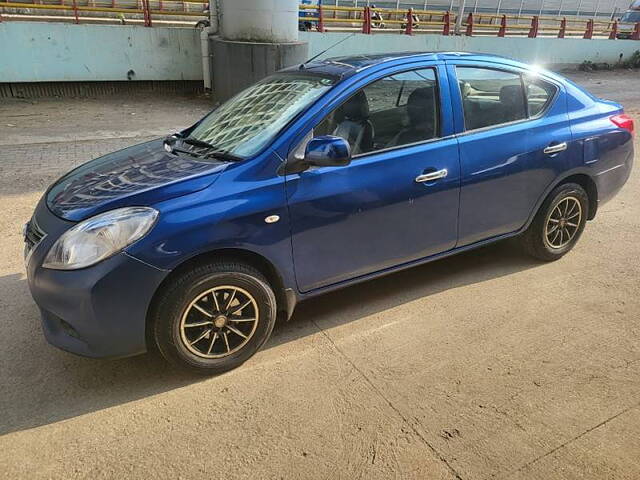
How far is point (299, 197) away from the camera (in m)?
2.87

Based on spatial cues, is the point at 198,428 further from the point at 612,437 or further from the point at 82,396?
the point at 612,437

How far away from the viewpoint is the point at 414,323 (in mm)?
3361

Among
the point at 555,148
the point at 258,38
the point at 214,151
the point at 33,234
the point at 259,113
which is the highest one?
the point at 258,38

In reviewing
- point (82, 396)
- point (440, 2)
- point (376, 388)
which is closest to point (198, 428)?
point (82, 396)

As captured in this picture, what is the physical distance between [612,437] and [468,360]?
800mm

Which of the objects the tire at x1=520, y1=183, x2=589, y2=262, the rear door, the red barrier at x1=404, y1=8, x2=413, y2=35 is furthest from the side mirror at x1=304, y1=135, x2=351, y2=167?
the red barrier at x1=404, y1=8, x2=413, y2=35

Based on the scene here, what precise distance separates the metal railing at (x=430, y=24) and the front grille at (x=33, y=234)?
44.0 feet

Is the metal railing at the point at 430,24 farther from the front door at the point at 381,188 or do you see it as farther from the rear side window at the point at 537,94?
the front door at the point at 381,188

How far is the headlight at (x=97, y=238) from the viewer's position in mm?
2482

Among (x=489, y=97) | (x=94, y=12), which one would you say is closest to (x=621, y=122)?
(x=489, y=97)

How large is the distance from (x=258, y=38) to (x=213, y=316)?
9074 mm

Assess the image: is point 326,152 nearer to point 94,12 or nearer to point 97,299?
point 97,299

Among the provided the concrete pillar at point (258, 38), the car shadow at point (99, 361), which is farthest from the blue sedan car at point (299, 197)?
the concrete pillar at point (258, 38)

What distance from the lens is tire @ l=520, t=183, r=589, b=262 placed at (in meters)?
3.99
